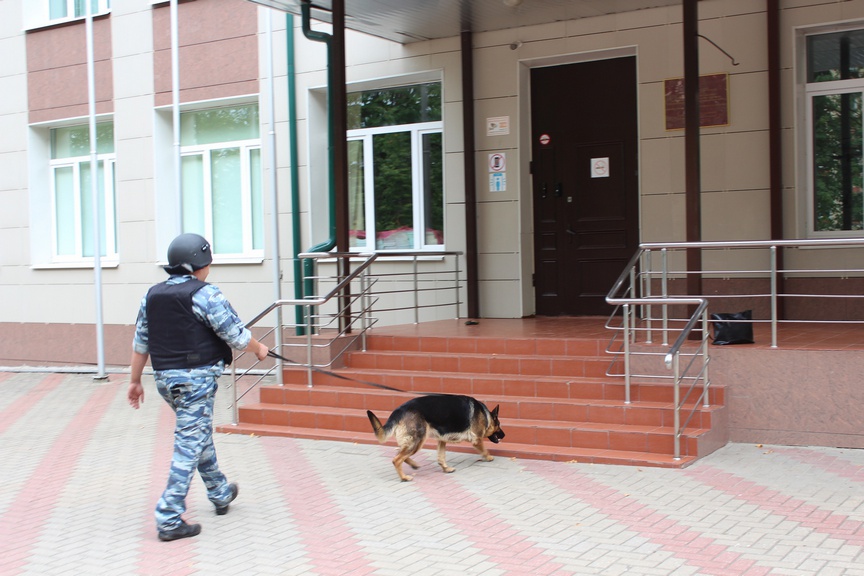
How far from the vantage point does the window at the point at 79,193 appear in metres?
14.8

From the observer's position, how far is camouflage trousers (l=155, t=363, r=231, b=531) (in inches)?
219

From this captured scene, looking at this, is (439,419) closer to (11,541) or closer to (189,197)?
(11,541)

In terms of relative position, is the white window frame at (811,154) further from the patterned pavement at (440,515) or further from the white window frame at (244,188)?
the white window frame at (244,188)

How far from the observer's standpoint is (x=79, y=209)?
1533cm

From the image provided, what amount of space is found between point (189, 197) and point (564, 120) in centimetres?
599

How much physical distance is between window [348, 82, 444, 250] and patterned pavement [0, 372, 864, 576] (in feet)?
15.2

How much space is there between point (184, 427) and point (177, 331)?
578 mm

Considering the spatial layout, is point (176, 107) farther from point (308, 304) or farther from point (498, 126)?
point (308, 304)

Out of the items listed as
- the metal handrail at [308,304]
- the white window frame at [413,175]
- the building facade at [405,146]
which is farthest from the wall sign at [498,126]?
the metal handrail at [308,304]

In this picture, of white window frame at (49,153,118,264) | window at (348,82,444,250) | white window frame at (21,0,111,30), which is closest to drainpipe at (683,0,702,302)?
window at (348,82,444,250)

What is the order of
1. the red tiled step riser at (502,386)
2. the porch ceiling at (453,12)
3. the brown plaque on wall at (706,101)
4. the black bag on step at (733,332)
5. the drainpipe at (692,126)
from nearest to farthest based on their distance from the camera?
the red tiled step riser at (502,386) < the black bag on step at (733,332) < the drainpipe at (692,126) < the brown plaque on wall at (706,101) < the porch ceiling at (453,12)

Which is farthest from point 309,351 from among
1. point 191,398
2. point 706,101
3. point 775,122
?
point 775,122

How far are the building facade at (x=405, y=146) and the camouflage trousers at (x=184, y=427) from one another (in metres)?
6.17

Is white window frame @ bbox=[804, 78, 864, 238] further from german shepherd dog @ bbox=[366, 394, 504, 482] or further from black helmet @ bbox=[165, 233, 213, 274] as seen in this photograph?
black helmet @ bbox=[165, 233, 213, 274]
